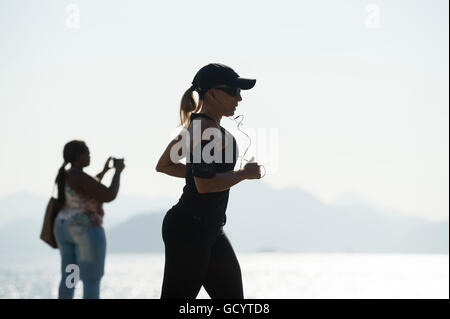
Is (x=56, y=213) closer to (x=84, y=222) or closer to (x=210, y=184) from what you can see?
(x=84, y=222)

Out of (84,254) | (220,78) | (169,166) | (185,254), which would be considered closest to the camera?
(185,254)

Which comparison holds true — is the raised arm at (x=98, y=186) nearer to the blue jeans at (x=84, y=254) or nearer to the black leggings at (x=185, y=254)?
the blue jeans at (x=84, y=254)

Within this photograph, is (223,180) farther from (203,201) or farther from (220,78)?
(220,78)

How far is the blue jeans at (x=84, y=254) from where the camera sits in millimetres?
6891

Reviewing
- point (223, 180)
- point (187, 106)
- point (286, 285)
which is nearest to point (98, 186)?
point (187, 106)

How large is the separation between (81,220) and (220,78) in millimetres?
3260

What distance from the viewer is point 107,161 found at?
724 centimetres

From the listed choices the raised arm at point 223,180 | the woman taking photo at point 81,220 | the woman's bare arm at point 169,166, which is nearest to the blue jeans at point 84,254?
the woman taking photo at point 81,220

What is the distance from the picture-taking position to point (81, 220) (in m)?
6.97

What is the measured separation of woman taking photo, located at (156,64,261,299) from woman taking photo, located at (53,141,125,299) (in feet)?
9.28

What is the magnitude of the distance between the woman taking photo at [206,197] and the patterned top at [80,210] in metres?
2.85

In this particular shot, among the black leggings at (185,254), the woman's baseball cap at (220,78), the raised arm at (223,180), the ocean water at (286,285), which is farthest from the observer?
the ocean water at (286,285)

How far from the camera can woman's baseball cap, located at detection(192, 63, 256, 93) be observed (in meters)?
4.19
